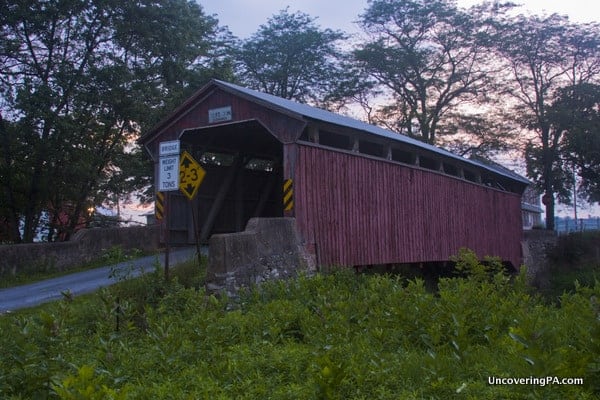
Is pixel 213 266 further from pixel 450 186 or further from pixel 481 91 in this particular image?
pixel 481 91

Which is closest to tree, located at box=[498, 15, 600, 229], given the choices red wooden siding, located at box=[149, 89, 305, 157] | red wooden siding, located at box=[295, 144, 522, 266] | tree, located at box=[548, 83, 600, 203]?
tree, located at box=[548, 83, 600, 203]

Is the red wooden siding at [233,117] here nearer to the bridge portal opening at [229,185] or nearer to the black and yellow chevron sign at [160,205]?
the bridge portal opening at [229,185]

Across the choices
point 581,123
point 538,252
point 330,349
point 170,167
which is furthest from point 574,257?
point 330,349

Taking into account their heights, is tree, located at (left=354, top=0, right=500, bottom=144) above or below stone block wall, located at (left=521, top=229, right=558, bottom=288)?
above

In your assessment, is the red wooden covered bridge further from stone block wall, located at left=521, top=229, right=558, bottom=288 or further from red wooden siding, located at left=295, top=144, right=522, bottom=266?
stone block wall, located at left=521, top=229, right=558, bottom=288

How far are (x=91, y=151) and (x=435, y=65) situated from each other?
18.6m

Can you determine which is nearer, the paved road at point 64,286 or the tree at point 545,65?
the paved road at point 64,286

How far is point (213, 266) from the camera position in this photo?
946 cm

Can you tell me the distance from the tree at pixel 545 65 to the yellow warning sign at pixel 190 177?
2447 cm

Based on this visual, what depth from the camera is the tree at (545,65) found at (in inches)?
1211

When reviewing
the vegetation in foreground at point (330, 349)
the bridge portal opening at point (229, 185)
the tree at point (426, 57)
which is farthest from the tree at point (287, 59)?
the vegetation in foreground at point (330, 349)

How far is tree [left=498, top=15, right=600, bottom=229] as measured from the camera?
30.8 meters

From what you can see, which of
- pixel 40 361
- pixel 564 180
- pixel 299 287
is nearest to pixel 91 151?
pixel 299 287

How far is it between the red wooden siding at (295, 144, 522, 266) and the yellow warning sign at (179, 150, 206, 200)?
1.95 m
